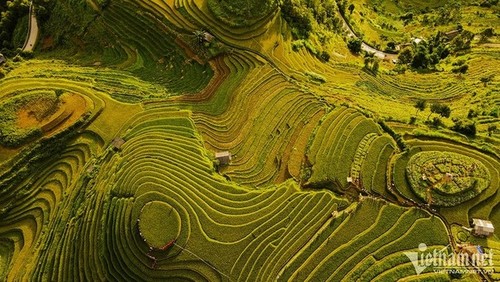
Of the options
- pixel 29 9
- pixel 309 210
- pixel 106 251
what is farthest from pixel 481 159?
pixel 29 9

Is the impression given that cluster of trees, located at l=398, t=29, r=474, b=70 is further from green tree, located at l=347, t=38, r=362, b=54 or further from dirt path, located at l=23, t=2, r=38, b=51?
dirt path, located at l=23, t=2, r=38, b=51

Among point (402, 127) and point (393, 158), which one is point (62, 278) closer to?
point (393, 158)

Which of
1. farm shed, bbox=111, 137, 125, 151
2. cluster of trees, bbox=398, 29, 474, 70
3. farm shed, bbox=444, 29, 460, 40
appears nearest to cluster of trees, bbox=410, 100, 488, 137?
cluster of trees, bbox=398, 29, 474, 70

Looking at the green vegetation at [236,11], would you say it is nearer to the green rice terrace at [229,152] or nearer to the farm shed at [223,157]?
the green rice terrace at [229,152]

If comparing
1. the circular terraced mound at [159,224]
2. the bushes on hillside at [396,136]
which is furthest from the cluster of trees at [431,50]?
the circular terraced mound at [159,224]
